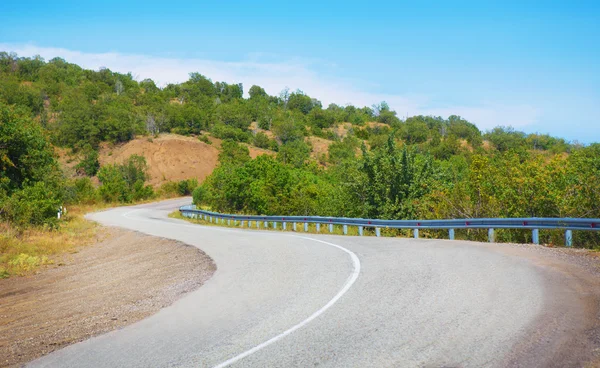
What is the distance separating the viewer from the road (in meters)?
5.55

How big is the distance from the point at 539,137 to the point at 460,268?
157403 mm

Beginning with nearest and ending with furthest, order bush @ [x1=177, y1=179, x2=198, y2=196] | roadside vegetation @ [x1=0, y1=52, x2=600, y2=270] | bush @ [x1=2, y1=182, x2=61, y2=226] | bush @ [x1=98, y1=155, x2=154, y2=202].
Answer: roadside vegetation @ [x1=0, y1=52, x2=600, y2=270] → bush @ [x1=2, y1=182, x2=61, y2=226] → bush @ [x1=98, y1=155, x2=154, y2=202] → bush @ [x1=177, y1=179, x2=198, y2=196]

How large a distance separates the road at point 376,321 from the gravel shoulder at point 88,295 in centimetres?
53

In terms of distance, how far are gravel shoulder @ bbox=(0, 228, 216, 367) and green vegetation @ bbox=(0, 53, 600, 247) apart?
10.9m

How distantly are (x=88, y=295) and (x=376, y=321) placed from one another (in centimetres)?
713

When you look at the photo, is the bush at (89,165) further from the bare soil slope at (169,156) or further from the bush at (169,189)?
the bush at (169,189)

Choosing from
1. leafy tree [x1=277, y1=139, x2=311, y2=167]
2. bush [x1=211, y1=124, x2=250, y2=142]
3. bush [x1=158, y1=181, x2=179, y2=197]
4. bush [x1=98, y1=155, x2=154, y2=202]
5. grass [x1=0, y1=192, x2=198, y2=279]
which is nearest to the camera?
grass [x1=0, y1=192, x2=198, y2=279]

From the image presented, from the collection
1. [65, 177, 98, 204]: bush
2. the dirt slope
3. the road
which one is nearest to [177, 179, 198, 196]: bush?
the dirt slope

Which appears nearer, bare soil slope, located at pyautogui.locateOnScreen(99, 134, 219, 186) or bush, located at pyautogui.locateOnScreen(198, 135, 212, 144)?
bare soil slope, located at pyautogui.locateOnScreen(99, 134, 219, 186)

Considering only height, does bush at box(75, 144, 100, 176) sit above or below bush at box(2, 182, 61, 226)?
above

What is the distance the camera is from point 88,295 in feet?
37.3

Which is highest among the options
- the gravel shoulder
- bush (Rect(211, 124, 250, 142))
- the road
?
bush (Rect(211, 124, 250, 142))

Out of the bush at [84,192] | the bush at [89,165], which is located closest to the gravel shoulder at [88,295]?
the bush at [84,192]

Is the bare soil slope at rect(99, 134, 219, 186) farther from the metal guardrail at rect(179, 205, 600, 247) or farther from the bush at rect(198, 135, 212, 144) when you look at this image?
the metal guardrail at rect(179, 205, 600, 247)
